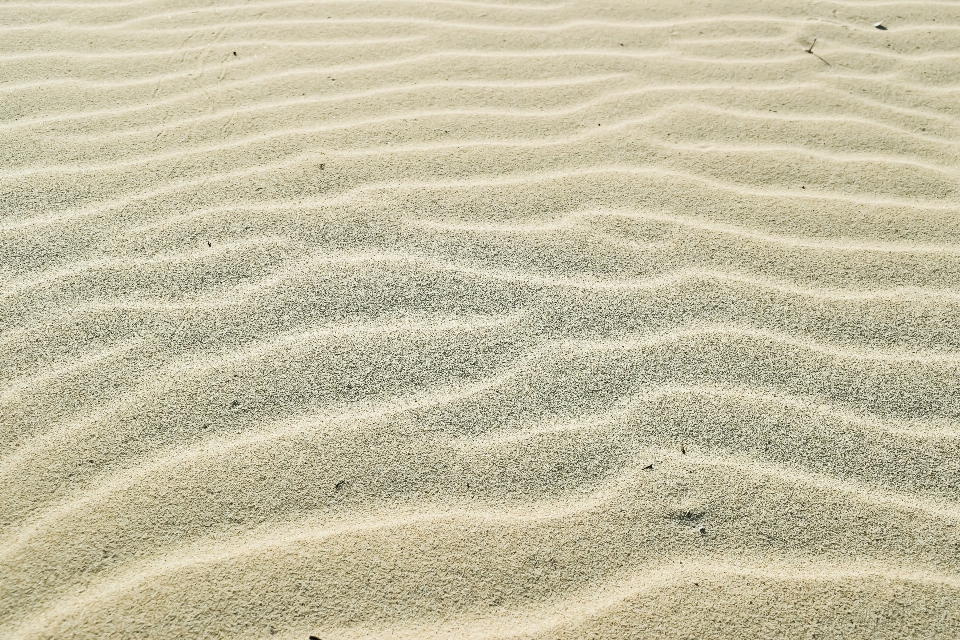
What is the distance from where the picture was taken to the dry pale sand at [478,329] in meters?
1.44

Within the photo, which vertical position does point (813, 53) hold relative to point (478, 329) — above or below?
above

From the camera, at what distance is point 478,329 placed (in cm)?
187

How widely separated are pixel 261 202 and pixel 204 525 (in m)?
1.02

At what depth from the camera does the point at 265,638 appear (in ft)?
4.45

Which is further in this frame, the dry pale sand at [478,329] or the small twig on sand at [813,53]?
the small twig on sand at [813,53]

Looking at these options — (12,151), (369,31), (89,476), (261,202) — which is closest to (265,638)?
(89,476)

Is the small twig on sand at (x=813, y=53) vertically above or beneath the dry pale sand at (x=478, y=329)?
above

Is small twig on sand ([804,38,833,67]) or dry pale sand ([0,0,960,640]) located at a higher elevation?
small twig on sand ([804,38,833,67])

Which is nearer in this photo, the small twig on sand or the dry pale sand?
the dry pale sand

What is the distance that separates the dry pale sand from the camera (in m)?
1.44

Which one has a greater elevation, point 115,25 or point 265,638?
point 115,25

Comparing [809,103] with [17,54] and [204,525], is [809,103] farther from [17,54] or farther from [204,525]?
[17,54]

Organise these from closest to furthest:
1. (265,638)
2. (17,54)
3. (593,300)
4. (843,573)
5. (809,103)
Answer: (265,638) < (843,573) < (593,300) < (809,103) < (17,54)

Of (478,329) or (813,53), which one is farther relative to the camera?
(813,53)
